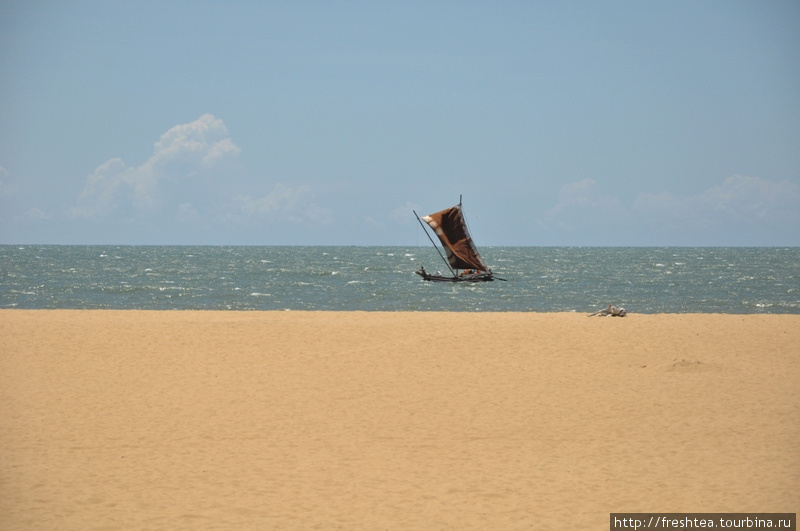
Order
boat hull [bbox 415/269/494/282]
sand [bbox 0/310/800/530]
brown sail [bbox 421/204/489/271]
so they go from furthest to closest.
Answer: boat hull [bbox 415/269/494/282]
brown sail [bbox 421/204/489/271]
sand [bbox 0/310/800/530]

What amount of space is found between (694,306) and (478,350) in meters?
23.0

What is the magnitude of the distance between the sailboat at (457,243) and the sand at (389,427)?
31.9 meters

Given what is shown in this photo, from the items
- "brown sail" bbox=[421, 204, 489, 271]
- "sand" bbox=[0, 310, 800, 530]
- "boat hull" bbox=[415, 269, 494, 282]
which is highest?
"brown sail" bbox=[421, 204, 489, 271]

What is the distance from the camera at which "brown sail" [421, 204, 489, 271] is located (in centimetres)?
5431

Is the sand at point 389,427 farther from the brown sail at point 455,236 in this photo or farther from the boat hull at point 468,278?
the boat hull at point 468,278

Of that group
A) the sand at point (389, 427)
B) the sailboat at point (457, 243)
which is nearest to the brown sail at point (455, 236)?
the sailboat at point (457, 243)

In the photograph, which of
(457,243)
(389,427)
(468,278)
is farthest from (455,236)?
(389,427)

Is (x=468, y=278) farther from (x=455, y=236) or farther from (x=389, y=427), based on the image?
(x=389, y=427)

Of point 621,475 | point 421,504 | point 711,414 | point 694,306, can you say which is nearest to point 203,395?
point 421,504

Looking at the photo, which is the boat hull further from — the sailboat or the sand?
the sand

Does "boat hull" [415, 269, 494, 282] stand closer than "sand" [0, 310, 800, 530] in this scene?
No

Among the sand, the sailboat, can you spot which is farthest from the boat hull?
the sand

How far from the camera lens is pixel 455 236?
56188 millimetres

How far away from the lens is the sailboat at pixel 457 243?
5438 cm
